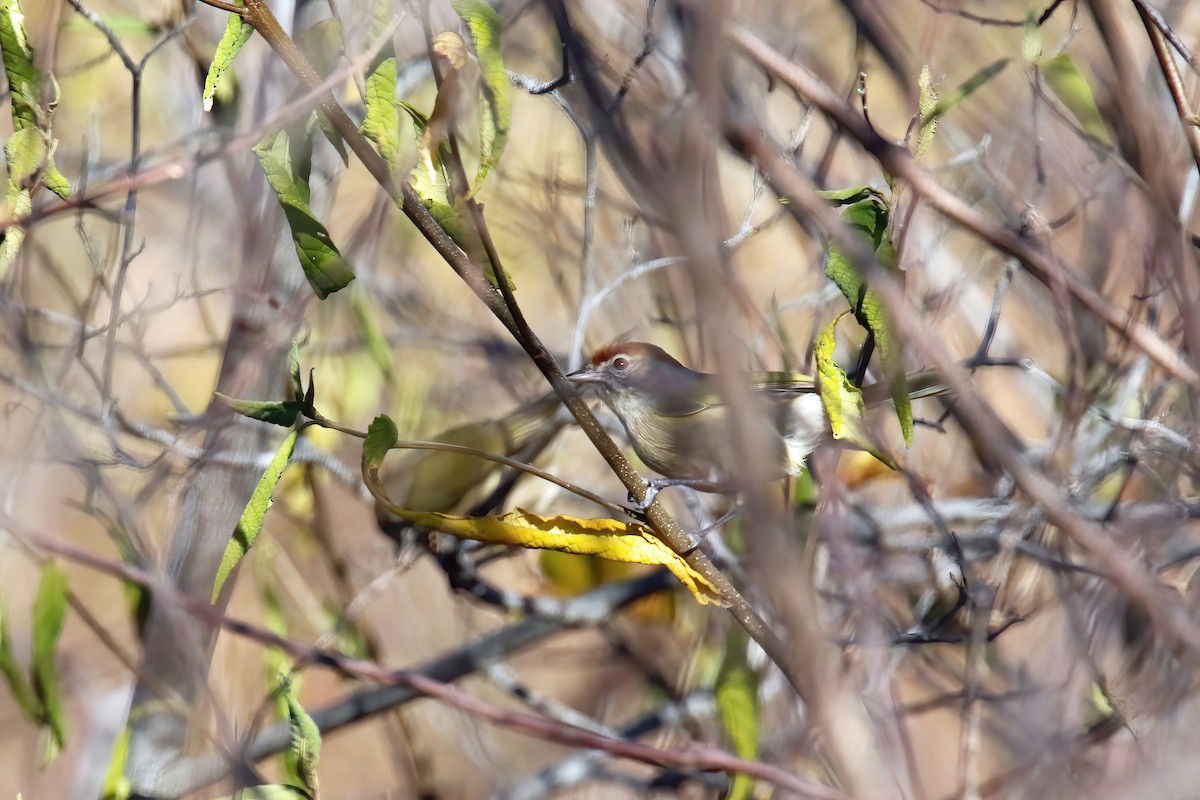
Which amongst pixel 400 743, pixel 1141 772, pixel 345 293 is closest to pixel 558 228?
pixel 345 293

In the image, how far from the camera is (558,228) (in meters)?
4.50

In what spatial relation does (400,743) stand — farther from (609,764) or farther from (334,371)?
(334,371)

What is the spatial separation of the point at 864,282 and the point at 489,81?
0.64 metres

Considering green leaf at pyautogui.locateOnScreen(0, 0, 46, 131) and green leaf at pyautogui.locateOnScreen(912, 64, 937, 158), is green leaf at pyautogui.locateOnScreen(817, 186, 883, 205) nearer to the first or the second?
green leaf at pyautogui.locateOnScreen(912, 64, 937, 158)

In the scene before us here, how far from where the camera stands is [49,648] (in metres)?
2.51

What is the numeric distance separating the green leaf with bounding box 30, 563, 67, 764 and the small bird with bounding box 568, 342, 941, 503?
5.19 ft

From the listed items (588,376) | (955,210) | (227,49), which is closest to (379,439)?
(227,49)

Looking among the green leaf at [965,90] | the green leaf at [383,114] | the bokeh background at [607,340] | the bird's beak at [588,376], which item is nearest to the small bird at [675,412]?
Result: the bird's beak at [588,376]

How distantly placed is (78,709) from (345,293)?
186cm

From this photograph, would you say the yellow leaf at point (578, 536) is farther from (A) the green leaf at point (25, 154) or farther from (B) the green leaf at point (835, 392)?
(A) the green leaf at point (25, 154)

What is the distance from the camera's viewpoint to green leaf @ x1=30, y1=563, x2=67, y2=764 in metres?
2.48

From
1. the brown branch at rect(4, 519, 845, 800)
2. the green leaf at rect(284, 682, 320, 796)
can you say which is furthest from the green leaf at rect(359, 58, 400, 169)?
the green leaf at rect(284, 682, 320, 796)

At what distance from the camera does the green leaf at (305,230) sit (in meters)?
1.65

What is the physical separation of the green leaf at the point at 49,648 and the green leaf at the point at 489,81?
65.4 inches
